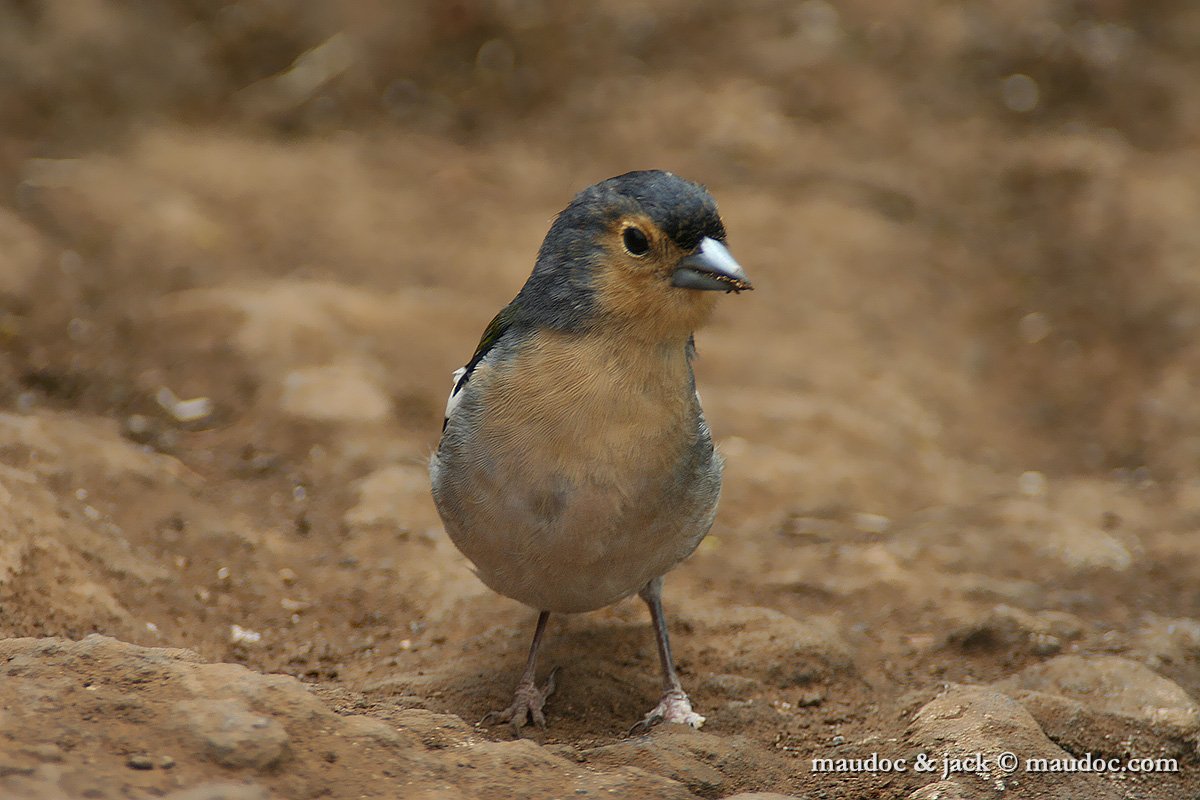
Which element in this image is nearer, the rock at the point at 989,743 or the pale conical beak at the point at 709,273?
the rock at the point at 989,743

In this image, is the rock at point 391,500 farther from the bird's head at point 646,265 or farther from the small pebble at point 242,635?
the bird's head at point 646,265

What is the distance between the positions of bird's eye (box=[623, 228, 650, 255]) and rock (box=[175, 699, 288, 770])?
173 centimetres

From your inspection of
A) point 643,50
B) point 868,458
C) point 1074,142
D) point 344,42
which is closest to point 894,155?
point 1074,142

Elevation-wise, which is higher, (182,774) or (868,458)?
(868,458)

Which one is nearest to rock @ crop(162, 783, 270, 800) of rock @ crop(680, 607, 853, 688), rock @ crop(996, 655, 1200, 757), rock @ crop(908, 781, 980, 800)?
rock @ crop(908, 781, 980, 800)

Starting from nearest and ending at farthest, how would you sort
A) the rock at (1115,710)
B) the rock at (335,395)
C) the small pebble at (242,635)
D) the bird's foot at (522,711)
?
the rock at (1115,710) → the bird's foot at (522,711) → the small pebble at (242,635) → the rock at (335,395)

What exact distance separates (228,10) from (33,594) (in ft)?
20.7

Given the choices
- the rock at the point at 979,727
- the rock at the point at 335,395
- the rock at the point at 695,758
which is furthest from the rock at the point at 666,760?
the rock at the point at 335,395

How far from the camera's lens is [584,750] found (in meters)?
3.57

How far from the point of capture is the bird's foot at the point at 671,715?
13.3ft

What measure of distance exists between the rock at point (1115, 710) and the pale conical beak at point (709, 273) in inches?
67.6

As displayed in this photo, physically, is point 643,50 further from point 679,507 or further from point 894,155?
point 679,507

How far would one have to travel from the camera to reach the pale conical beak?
12.0 ft

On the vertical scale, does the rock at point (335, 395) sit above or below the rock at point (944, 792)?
above
